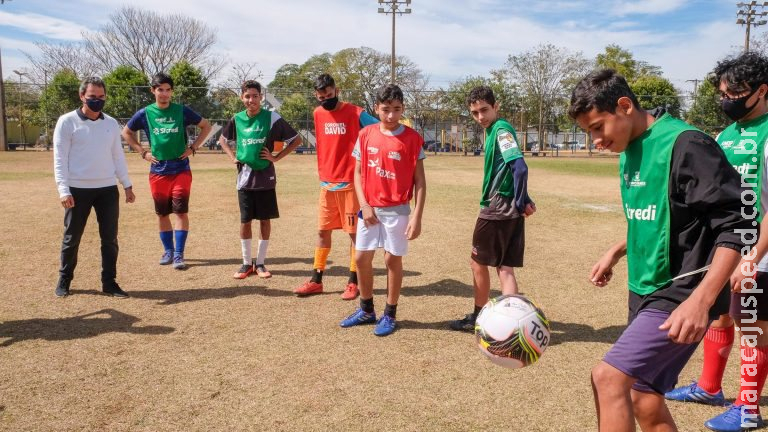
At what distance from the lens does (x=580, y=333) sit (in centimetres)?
518

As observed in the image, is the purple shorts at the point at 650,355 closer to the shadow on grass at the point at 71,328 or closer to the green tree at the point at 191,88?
the shadow on grass at the point at 71,328

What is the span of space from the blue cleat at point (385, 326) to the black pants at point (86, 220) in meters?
3.27

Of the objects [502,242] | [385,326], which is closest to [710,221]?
[502,242]

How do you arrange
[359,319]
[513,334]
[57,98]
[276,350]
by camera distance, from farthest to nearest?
[57,98], [359,319], [276,350], [513,334]

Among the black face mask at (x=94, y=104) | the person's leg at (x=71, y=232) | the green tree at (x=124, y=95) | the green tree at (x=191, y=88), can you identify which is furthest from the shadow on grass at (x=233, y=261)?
the green tree at (x=124, y=95)

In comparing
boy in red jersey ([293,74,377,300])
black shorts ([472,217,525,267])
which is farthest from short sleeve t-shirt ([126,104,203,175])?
black shorts ([472,217,525,267])

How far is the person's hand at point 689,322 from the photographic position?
2.20m

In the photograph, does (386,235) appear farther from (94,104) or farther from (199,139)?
(199,139)

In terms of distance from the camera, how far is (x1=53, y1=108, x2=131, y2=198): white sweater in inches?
238

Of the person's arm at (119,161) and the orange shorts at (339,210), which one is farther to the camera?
the person's arm at (119,161)

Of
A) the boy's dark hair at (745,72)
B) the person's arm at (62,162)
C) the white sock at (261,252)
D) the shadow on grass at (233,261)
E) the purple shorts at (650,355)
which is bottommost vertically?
the shadow on grass at (233,261)

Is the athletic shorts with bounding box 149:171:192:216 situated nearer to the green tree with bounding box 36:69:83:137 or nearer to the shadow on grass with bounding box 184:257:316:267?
the shadow on grass with bounding box 184:257:316:267

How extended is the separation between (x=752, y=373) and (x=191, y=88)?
131 feet

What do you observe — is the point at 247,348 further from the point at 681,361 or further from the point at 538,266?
the point at 538,266
